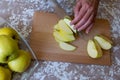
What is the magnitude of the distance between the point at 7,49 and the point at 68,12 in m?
0.31

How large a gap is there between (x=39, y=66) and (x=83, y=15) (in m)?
0.20

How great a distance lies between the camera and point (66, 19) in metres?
0.84

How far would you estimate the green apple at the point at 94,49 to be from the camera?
793 mm

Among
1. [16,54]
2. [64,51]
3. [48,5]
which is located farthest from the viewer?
[48,5]

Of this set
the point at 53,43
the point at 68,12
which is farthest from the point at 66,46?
the point at 68,12

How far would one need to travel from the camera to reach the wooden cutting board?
793 mm

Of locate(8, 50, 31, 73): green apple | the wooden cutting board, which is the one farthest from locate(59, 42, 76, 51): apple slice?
locate(8, 50, 31, 73): green apple

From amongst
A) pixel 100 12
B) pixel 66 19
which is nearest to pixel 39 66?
pixel 66 19

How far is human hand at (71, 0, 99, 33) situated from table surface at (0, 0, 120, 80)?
0.34 ft

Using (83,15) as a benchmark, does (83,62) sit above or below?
below

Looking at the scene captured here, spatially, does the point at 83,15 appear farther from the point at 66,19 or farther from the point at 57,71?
the point at 57,71

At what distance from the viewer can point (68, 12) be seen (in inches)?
35.9

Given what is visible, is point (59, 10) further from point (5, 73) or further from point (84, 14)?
point (5, 73)

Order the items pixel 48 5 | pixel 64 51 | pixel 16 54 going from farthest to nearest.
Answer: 1. pixel 48 5
2. pixel 64 51
3. pixel 16 54
